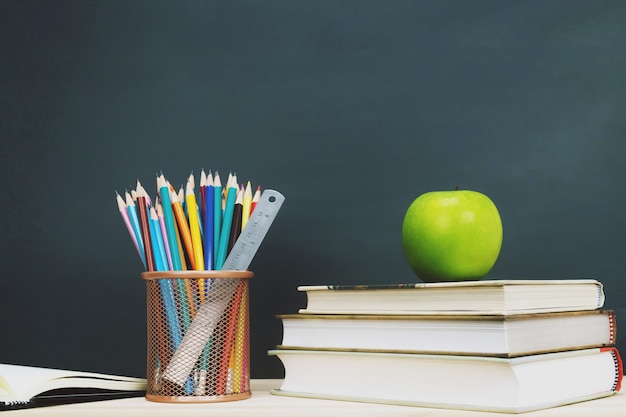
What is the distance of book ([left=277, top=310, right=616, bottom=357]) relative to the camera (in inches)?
32.1

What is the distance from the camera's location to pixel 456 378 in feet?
2.75

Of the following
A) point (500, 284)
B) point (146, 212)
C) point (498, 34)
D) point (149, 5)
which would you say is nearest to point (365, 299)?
point (500, 284)

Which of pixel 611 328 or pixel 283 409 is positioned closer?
pixel 283 409

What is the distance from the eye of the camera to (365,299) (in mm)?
927

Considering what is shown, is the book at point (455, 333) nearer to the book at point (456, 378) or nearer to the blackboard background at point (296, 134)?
the book at point (456, 378)

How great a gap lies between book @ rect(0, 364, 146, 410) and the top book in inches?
9.6

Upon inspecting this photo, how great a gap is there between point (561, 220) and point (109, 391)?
681mm

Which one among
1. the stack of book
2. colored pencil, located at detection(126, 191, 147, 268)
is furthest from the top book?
colored pencil, located at detection(126, 191, 147, 268)

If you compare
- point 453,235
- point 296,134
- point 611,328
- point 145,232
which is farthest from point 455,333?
point 296,134

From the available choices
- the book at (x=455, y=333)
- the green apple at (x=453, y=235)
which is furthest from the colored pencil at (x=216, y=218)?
the green apple at (x=453, y=235)

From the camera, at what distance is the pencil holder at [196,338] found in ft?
3.04

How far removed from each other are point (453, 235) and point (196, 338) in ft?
1.06

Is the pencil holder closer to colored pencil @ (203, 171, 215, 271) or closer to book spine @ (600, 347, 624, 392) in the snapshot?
colored pencil @ (203, 171, 215, 271)

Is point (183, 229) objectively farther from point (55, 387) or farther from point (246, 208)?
point (55, 387)
